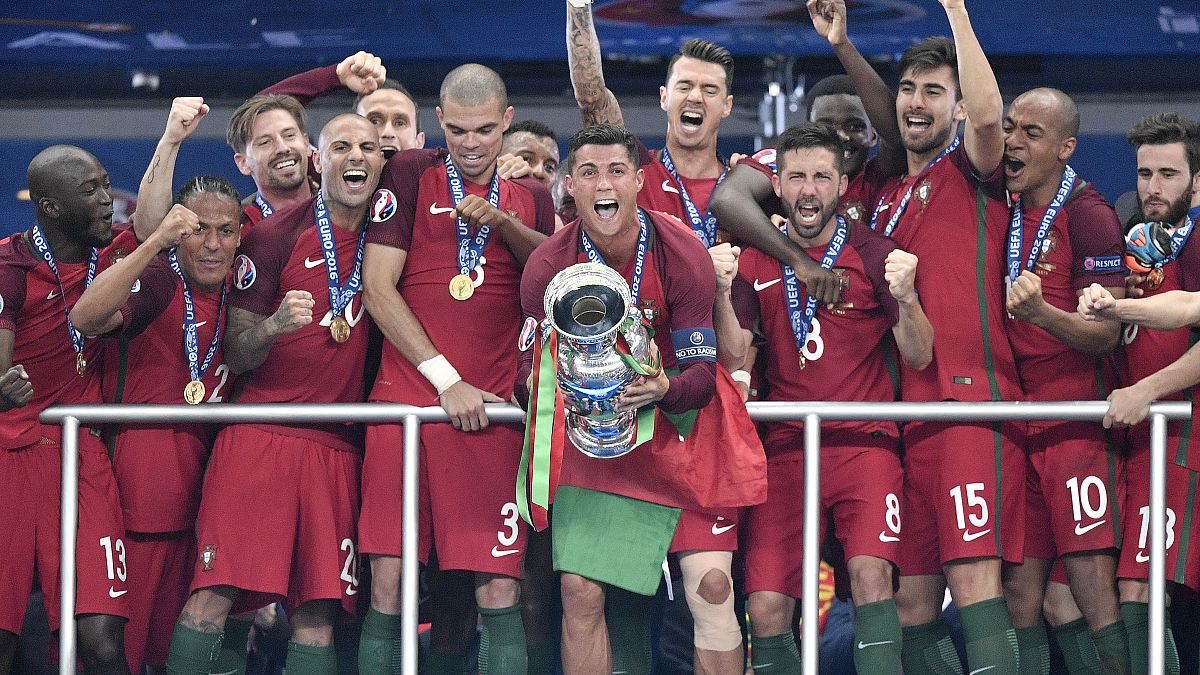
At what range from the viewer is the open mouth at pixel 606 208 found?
4301 mm

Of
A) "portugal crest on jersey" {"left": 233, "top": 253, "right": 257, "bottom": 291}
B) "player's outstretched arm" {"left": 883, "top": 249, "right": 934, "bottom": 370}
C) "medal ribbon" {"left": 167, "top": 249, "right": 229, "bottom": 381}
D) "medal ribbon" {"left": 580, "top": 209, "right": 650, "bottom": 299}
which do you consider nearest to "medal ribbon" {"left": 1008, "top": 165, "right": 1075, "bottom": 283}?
"player's outstretched arm" {"left": 883, "top": 249, "right": 934, "bottom": 370}

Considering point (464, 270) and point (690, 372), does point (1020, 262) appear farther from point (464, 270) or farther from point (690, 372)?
point (464, 270)

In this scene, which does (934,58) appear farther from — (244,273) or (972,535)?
(244,273)

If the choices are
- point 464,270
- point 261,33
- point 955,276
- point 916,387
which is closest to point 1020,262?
point 955,276

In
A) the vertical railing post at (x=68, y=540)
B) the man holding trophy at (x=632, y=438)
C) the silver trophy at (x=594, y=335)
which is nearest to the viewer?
the silver trophy at (x=594, y=335)

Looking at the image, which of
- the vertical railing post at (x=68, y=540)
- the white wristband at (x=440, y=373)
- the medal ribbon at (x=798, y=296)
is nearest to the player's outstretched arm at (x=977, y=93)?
the medal ribbon at (x=798, y=296)

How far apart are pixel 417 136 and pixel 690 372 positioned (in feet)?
6.20

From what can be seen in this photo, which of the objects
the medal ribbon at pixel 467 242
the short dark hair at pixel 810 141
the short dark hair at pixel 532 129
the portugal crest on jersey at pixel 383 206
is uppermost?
the short dark hair at pixel 532 129

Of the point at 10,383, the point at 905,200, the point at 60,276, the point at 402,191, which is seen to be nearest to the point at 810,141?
the point at 905,200

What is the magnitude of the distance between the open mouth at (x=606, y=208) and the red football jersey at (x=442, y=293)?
46 cm

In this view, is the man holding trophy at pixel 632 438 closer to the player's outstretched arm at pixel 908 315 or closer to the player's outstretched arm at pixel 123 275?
the player's outstretched arm at pixel 908 315

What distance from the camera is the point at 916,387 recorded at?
15.3ft

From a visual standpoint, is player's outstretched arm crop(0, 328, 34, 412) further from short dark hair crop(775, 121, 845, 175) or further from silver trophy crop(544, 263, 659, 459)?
short dark hair crop(775, 121, 845, 175)

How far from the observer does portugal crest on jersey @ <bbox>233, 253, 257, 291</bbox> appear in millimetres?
4691
